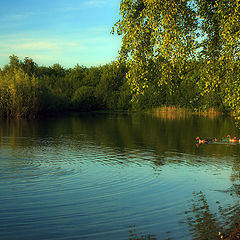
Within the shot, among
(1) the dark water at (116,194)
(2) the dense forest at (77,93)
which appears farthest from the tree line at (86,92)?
(1) the dark water at (116,194)

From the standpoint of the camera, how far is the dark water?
9602 mm

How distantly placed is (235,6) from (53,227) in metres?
9.16

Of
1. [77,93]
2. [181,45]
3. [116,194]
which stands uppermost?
[77,93]

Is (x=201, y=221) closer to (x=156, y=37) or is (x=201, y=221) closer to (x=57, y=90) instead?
(x=156, y=37)

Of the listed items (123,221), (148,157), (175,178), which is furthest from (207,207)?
(148,157)

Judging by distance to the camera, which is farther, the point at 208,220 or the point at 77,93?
the point at 77,93

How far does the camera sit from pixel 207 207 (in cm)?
1142

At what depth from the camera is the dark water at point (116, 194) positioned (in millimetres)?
9602

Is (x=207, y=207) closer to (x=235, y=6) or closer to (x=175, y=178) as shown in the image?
(x=175, y=178)

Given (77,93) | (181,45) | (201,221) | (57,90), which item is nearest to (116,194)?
(201,221)

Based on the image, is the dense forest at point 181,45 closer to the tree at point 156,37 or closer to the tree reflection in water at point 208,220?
the tree at point 156,37

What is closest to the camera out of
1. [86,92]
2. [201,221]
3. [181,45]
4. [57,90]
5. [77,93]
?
[201,221]

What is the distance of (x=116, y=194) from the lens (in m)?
13.2

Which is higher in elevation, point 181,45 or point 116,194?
point 181,45
